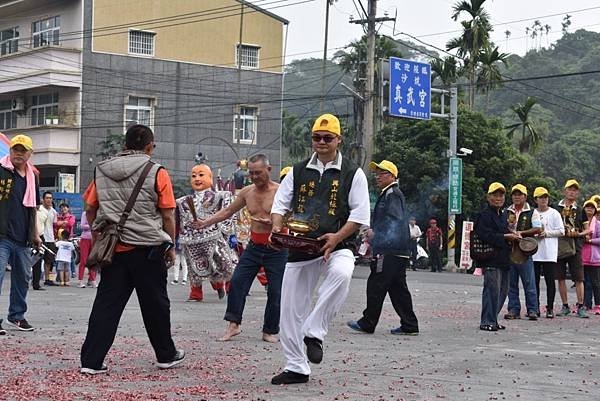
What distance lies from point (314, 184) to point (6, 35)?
4519 cm

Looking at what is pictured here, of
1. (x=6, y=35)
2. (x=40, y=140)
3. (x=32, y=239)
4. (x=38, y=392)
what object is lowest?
(x=38, y=392)

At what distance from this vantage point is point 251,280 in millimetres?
10750

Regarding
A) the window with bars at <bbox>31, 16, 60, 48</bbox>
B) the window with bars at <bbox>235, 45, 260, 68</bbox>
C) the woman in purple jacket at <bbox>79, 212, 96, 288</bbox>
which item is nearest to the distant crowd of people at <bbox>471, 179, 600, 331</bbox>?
the woman in purple jacket at <bbox>79, 212, 96, 288</bbox>

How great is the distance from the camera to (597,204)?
16172 millimetres

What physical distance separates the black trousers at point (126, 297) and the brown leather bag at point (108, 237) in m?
0.16

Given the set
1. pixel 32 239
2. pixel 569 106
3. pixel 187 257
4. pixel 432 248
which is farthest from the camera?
pixel 569 106

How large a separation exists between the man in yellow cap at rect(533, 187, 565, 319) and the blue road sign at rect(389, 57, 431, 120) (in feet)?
56.6

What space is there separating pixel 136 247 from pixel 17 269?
3.14 m

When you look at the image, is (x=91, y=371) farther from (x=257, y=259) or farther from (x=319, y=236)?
(x=257, y=259)

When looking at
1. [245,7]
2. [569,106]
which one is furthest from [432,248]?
[569,106]

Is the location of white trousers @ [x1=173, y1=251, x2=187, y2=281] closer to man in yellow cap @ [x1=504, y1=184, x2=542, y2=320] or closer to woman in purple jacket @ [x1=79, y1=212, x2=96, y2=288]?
woman in purple jacket @ [x1=79, y1=212, x2=96, y2=288]

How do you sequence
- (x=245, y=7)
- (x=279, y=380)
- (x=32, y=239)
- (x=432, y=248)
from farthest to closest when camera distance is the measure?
(x=245, y=7)
(x=432, y=248)
(x=32, y=239)
(x=279, y=380)

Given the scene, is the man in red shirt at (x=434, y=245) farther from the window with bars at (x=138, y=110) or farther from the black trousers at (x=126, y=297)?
the black trousers at (x=126, y=297)

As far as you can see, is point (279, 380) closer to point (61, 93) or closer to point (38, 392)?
point (38, 392)
